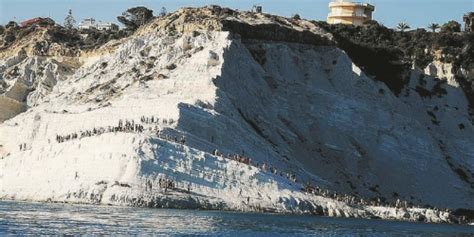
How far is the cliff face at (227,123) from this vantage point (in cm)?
8406

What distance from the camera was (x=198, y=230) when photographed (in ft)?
208

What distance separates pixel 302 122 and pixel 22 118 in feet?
87.3

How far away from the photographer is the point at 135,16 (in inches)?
6097

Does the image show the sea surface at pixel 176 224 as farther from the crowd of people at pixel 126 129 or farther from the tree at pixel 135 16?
the tree at pixel 135 16

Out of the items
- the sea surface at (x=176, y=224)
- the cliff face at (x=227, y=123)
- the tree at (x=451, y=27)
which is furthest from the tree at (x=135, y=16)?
the sea surface at (x=176, y=224)

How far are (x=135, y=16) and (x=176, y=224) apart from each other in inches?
3578

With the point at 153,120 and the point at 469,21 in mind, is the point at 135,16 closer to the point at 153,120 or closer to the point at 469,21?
the point at 469,21

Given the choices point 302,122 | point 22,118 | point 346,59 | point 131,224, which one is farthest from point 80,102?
point 131,224

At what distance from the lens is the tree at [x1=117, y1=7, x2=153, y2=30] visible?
497 ft

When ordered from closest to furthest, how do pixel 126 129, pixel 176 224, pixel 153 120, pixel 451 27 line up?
1. pixel 176 224
2. pixel 126 129
3. pixel 153 120
4. pixel 451 27

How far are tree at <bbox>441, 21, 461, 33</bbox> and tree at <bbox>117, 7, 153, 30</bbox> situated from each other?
3711cm

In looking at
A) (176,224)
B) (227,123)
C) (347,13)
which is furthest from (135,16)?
(176,224)

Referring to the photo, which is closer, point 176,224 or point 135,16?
point 176,224

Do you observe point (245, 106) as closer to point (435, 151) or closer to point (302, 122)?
point (302, 122)
